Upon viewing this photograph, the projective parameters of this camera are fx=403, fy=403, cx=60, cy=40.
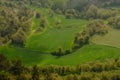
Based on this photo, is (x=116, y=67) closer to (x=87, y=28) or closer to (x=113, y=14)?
(x=87, y=28)

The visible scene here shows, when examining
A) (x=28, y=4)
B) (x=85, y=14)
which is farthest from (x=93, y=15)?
(x=28, y=4)

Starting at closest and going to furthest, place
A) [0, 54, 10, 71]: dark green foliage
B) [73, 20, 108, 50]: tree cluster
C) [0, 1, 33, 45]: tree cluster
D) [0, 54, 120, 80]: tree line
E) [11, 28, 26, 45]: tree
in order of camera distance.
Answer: [0, 54, 120, 80]: tree line < [0, 54, 10, 71]: dark green foliage < [73, 20, 108, 50]: tree cluster < [11, 28, 26, 45]: tree < [0, 1, 33, 45]: tree cluster

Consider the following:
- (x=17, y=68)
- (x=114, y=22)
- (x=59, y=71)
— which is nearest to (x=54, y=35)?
(x=114, y=22)

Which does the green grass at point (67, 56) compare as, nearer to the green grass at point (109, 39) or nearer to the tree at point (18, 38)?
the green grass at point (109, 39)

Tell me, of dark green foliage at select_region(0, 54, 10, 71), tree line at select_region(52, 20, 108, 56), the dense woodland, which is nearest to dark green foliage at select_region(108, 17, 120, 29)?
the dense woodland

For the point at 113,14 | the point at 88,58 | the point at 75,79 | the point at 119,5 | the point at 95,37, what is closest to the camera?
the point at 75,79

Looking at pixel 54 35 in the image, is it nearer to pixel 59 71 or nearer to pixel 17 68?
pixel 59 71

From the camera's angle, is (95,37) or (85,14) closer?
(95,37)

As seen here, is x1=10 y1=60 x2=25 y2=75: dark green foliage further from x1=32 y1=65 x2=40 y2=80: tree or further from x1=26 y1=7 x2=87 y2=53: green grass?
x1=26 y1=7 x2=87 y2=53: green grass
